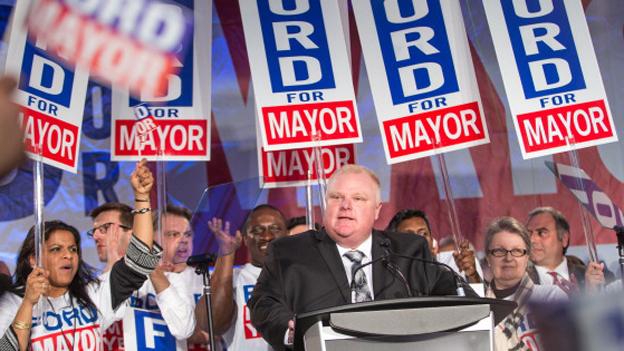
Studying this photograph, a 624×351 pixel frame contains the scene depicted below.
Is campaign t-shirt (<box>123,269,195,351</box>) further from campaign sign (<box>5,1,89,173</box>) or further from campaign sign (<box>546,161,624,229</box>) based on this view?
campaign sign (<box>546,161,624,229</box>)

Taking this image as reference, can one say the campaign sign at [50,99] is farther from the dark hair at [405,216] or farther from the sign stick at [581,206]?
the sign stick at [581,206]

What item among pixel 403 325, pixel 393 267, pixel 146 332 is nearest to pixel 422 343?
pixel 403 325

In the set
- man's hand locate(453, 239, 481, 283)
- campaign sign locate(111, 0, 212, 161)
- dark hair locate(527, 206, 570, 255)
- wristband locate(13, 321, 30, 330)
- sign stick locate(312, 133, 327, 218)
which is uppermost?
campaign sign locate(111, 0, 212, 161)

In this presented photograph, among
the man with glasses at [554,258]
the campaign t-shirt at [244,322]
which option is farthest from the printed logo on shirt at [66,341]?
the man with glasses at [554,258]

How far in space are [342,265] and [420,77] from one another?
2346 mm

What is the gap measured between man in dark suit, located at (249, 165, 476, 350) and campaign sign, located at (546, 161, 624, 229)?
2190mm

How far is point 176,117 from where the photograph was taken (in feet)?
17.5

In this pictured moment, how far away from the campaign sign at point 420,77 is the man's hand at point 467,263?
0.62 metres

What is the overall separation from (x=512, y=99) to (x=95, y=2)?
147 inches

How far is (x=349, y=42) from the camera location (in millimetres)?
6125

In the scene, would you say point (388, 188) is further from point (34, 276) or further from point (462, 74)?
point (34, 276)

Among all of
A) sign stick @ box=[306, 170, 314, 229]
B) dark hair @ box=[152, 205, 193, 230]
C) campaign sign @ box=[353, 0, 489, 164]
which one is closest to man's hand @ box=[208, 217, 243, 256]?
dark hair @ box=[152, 205, 193, 230]

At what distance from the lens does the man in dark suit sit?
303 cm

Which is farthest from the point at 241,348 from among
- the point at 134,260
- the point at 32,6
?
the point at 32,6
